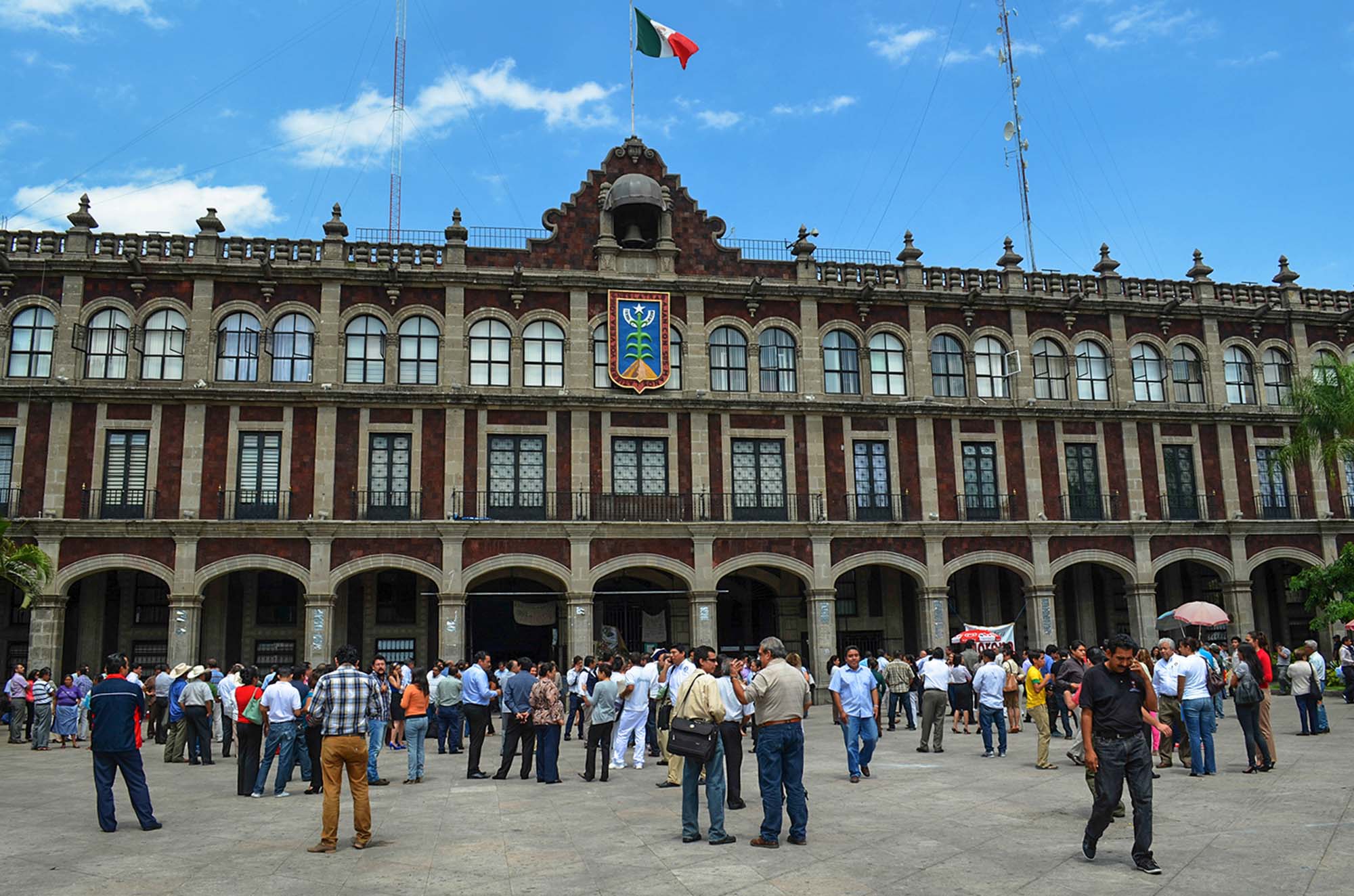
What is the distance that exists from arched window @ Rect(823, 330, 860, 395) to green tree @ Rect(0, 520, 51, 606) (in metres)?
21.5

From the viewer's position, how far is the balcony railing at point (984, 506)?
1293 inches

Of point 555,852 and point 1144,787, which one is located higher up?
Result: point 1144,787

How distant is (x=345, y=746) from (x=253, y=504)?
21191 mm

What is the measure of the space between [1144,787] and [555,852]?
5.03 m

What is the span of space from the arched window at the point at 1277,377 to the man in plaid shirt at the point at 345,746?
3484 cm

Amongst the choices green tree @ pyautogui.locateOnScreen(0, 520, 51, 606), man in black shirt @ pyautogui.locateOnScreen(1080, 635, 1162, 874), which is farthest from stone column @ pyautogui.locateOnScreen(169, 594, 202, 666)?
man in black shirt @ pyautogui.locateOnScreen(1080, 635, 1162, 874)

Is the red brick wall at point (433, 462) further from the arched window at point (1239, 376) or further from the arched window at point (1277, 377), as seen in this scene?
the arched window at point (1277, 377)

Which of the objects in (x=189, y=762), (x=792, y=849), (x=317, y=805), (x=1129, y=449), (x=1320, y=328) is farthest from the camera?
(x=1320, y=328)

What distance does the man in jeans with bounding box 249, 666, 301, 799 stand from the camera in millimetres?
13383

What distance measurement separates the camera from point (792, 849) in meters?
9.47

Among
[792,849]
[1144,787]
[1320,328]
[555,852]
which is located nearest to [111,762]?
[555,852]

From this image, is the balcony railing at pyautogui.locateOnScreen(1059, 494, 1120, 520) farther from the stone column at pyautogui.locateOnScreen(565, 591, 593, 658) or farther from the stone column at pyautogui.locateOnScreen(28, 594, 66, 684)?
the stone column at pyautogui.locateOnScreen(28, 594, 66, 684)

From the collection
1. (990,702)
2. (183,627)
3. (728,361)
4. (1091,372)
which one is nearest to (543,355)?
(728,361)

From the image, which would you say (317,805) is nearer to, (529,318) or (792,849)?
(792,849)
